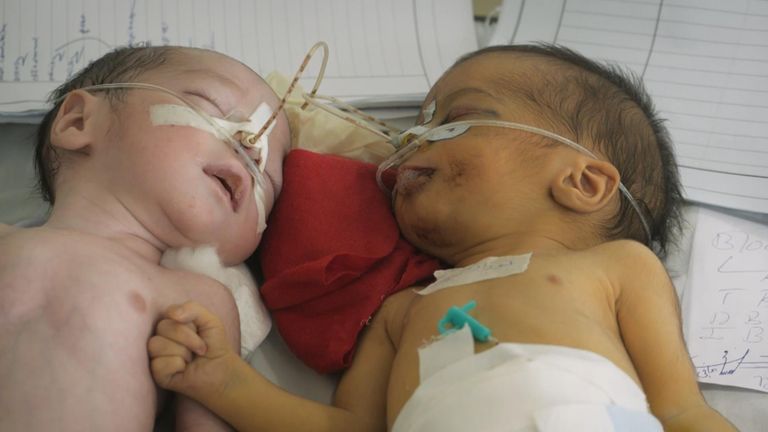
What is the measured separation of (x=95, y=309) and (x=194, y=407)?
0.23 m

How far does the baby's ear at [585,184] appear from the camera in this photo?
119 centimetres

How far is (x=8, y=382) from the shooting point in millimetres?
902

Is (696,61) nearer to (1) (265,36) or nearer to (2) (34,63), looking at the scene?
(1) (265,36)

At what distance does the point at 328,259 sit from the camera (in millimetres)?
1247

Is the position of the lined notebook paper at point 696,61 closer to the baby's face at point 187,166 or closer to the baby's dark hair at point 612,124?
the baby's dark hair at point 612,124

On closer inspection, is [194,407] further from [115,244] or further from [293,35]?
[293,35]

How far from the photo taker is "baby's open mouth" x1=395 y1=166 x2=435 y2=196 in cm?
127

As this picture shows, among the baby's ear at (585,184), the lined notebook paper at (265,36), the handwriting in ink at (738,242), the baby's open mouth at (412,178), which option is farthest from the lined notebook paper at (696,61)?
the baby's open mouth at (412,178)

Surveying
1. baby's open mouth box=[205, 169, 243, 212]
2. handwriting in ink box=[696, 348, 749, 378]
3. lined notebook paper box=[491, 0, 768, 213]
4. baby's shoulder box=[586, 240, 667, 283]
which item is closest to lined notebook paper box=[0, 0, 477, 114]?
lined notebook paper box=[491, 0, 768, 213]

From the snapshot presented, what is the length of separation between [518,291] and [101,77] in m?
0.81

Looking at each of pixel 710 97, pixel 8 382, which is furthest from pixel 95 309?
pixel 710 97

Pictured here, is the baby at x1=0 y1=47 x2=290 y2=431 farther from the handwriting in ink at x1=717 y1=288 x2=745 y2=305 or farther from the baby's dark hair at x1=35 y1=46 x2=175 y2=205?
the handwriting in ink at x1=717 y1=288 x2=745 y2=305

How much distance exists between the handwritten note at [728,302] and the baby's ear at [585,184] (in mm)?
378

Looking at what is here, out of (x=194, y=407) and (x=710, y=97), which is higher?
(x=710, y=97)
